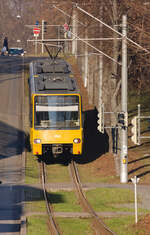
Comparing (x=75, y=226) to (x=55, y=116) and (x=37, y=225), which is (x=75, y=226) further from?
(x=55, y=116)

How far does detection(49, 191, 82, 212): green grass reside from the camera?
21469 millimetres

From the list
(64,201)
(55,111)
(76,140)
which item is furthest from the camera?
(76,140)

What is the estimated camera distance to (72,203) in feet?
74.1

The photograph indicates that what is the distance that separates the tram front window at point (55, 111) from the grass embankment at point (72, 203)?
8.28 feet

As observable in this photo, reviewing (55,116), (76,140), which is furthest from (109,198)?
(55,116)

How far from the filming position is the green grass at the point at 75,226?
18203mm

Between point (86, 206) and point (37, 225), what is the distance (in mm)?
3245

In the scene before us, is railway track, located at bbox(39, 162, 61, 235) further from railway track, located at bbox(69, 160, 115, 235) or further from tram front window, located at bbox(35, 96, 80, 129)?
tram front window, located at bbox(35, 96, 80, 129)

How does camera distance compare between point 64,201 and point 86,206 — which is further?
point 64,201

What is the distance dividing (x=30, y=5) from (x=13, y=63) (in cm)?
5522

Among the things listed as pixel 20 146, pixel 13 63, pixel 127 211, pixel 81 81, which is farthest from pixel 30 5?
pixel 127 211

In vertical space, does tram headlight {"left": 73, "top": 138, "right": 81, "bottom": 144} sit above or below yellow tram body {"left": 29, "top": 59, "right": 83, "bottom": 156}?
below

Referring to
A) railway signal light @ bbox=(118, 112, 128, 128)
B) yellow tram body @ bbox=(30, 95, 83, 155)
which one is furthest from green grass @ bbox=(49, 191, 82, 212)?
railway signal light @ bbox=(118, 112, 128, 128)

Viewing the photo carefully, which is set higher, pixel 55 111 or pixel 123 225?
pixel 55 111
